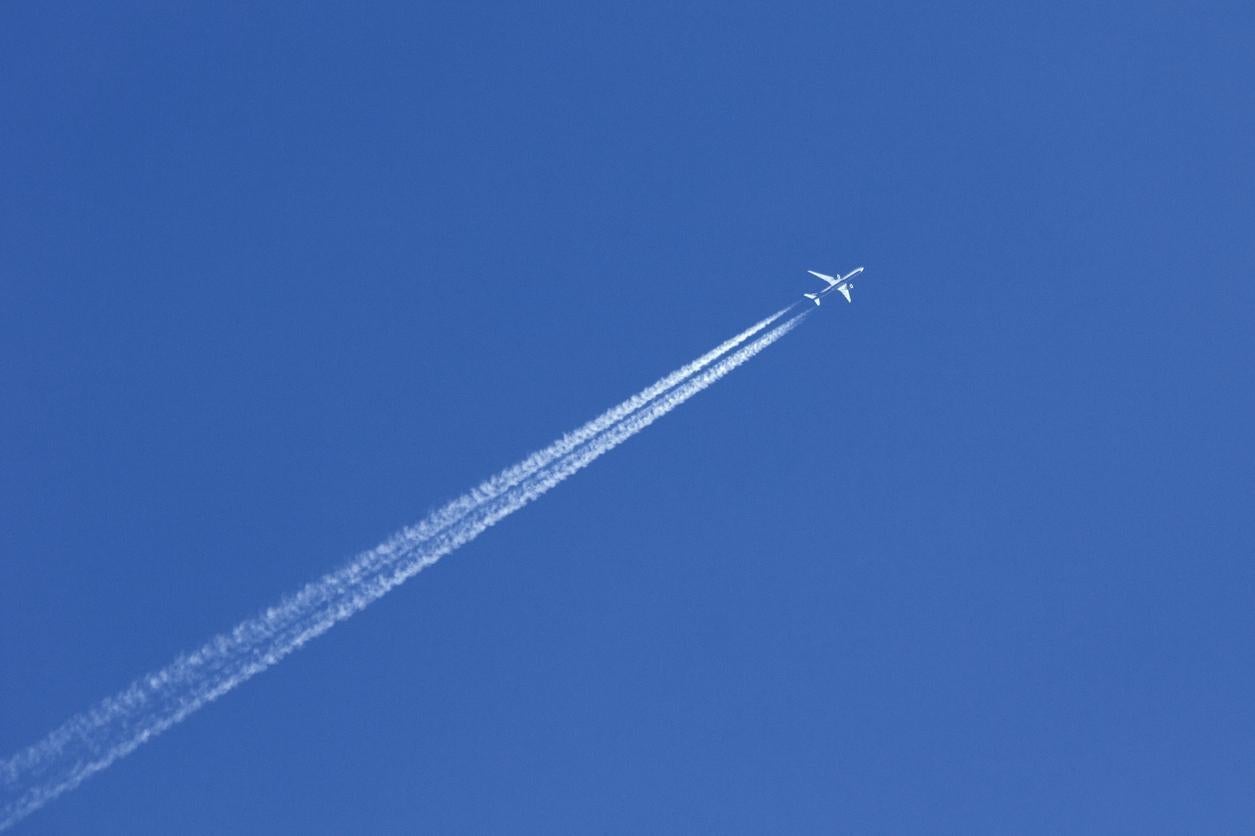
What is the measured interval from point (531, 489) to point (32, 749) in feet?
82.0

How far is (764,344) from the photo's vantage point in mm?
75875

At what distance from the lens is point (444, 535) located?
6775 cm

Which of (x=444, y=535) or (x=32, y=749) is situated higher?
(x=444, y=535)

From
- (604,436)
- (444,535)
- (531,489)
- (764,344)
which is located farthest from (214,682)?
(764,344)

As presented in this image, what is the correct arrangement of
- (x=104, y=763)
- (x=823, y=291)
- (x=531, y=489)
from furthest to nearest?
(x=823, y=291) → (x=531, y=489) → (x=104, y=763)

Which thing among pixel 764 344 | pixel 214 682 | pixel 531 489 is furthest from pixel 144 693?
pixel 764 344

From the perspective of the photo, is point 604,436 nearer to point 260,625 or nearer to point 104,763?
point 260,625

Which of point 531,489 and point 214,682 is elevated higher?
point 531,489

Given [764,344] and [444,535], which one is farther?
[764,344]

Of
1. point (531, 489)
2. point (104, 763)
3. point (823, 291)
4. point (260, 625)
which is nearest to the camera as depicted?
point (104, 763)

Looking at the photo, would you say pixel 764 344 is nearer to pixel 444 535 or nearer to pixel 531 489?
pixel 531 489

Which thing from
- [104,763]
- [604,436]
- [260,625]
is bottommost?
[104,763]

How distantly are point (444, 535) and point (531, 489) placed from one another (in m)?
5.61

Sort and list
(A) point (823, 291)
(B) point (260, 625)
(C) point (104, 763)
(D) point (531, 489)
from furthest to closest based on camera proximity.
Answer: (A) point (823, 291)
(D) point (531, 489)
(B) point (260, 625)
(C) point (104, 763)
